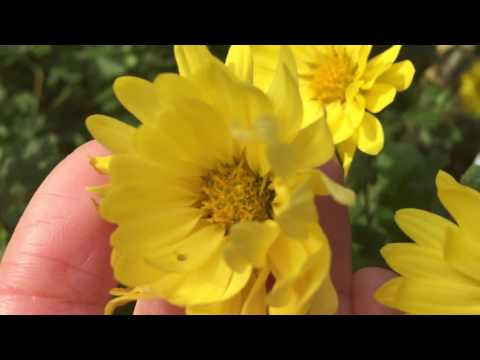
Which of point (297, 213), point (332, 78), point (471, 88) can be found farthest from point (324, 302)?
point (471, 88)

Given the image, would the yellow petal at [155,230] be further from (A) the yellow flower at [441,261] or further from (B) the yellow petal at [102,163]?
(A) the yellow flower at [441,261]

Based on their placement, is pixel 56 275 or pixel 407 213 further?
pixel 56 275

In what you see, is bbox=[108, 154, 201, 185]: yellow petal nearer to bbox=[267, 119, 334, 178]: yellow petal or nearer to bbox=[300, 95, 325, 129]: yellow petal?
bbox=[267, 119, 334, 178]: yellow petal

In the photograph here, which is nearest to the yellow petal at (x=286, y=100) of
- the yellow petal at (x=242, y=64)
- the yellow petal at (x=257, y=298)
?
the yellow petal at (x=242, y=64)

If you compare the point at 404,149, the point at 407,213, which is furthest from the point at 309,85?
the point at 407,213

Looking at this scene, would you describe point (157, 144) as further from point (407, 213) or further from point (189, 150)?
point (407, 213)

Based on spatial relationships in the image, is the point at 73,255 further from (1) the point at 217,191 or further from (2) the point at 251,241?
(2) the point at 251,241
